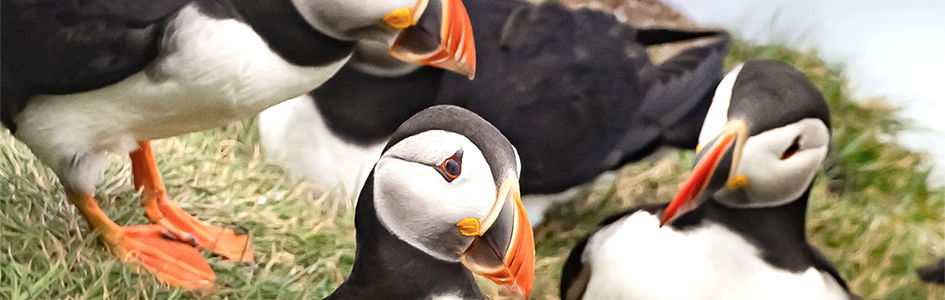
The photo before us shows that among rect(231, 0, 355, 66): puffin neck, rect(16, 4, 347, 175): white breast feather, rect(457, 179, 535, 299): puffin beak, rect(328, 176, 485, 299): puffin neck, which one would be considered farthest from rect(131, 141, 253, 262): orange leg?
rect(457, 179, 535, 299): puffin beak

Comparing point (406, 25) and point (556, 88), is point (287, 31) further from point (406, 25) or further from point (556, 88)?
point (556, 88)

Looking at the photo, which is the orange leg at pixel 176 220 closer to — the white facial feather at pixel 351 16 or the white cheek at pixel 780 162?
the white facial feather at pixel 351 16

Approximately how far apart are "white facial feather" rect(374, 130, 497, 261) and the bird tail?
0.74 metres

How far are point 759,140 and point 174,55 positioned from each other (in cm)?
64

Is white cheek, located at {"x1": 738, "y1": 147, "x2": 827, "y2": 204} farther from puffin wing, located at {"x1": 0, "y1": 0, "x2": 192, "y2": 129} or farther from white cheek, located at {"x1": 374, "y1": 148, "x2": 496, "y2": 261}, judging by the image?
puffin wing, located at {"x1": 0, "y1": 0, "x2": 192, "y2": 129}

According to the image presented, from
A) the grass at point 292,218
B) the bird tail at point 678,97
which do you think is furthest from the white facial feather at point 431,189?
the bird tail at point 678,97

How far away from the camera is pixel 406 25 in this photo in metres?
1.16

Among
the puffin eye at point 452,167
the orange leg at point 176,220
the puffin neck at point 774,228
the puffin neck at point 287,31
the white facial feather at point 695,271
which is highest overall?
the puffin eye at point 452,167

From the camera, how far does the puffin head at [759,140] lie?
1.12 m

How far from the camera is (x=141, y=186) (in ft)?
5.08

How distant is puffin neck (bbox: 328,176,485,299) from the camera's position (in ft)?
3.36

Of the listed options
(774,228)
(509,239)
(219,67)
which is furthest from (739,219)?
(219,67)

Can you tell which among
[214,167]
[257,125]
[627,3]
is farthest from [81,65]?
[627,3]

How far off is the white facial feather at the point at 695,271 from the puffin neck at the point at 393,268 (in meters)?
0.31
